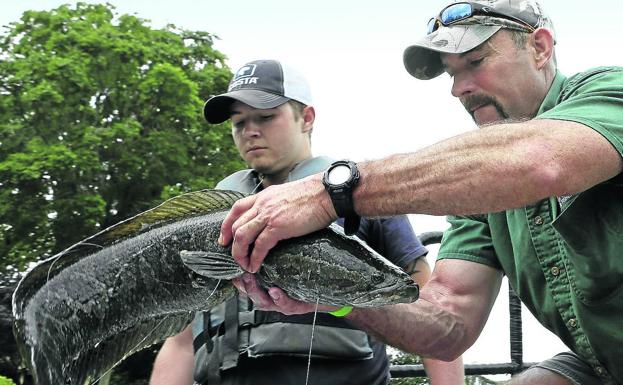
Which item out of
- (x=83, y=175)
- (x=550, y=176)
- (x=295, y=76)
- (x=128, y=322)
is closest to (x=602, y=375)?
(x=550, y=176)

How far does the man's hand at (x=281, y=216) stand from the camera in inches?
110

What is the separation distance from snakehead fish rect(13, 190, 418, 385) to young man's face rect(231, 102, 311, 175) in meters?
1.08

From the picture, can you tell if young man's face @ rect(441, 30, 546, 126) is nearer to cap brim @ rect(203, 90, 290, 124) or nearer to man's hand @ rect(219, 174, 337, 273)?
man's hand @ rect(219, 174, 337, 273)

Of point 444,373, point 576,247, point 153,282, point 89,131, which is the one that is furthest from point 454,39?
point 89,131

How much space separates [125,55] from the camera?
2448 cm

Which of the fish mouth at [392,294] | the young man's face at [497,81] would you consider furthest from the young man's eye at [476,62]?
the fish mouth at [392,294]

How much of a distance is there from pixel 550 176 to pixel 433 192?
0.36m

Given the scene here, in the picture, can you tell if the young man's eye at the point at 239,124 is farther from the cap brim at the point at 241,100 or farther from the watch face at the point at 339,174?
the watch face at the point at 339,174

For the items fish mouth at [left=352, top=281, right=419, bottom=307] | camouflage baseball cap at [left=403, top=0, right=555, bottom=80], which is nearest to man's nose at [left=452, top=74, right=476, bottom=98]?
camouflage baseball cap at [left=403, top=0, right=555, bottom=80]

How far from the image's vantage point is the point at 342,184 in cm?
271

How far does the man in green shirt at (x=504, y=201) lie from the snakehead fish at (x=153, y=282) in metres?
0.15

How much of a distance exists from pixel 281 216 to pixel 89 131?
2067 cm

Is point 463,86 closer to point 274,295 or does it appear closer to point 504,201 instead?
point 504,201

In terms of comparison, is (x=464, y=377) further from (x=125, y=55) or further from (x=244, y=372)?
(x=125, y=55)
